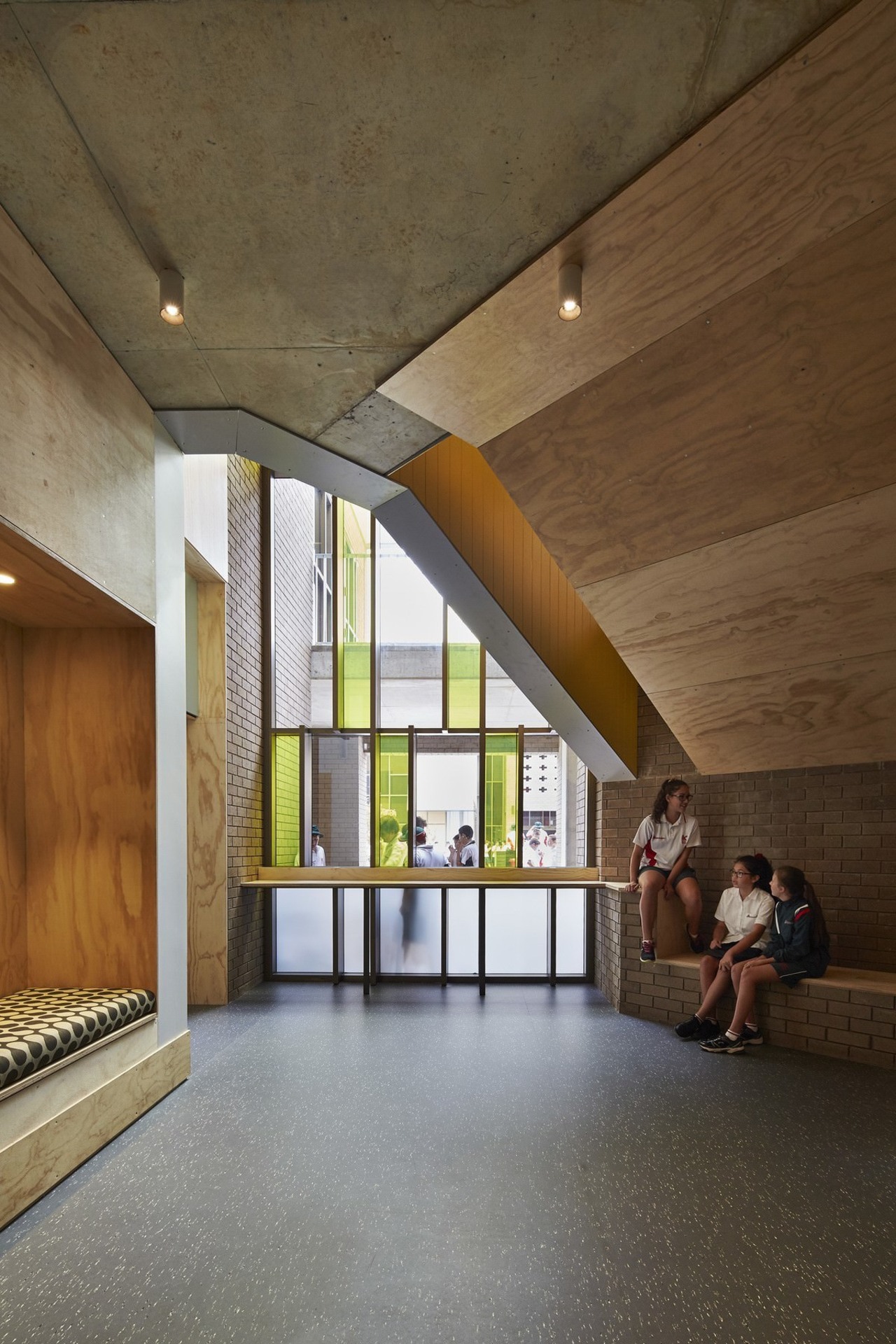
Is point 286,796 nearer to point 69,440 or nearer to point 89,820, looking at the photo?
point 89,820

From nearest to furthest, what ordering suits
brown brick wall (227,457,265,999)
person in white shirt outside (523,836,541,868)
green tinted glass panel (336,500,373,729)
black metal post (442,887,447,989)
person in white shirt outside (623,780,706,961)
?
person in white shirt outside (623,780,706,961) < brown brick wall (227,457,265,999) < black metal post (442,887,447,989) < person in white shirt outside (523,836,541,868) < green tinted glass panel (336,500,373,729)

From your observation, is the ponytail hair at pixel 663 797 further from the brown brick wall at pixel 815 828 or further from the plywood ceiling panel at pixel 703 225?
the plywood ceiling panel at pixel 703 225

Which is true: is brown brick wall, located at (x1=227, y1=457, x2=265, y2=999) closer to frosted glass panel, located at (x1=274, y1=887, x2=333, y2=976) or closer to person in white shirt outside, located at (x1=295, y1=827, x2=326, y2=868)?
frosted glass panel, located at (x1=274, y1=887, x2=333, y2=976)

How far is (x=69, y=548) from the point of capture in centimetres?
298

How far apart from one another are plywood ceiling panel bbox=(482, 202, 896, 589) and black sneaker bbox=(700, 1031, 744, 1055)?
2915 millimetres

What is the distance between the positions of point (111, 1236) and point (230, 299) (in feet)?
10.8

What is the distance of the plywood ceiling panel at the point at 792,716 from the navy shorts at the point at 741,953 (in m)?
1.15

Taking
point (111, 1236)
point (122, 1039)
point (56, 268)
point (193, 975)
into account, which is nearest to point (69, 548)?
point (56, 268)

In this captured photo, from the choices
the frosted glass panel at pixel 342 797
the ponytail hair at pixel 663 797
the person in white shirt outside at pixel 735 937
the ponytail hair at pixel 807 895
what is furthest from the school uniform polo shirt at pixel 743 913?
the frosted glass panel at pixel 342 797

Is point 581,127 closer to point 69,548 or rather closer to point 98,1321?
point 69,548

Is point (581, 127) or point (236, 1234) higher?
point (581, 127)

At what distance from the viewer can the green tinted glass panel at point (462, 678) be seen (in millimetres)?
7117

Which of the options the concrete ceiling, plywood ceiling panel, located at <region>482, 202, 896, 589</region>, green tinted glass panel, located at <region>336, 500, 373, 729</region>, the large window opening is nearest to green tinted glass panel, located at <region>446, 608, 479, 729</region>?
the large window opening

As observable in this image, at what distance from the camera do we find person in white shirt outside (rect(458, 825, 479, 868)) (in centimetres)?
686
